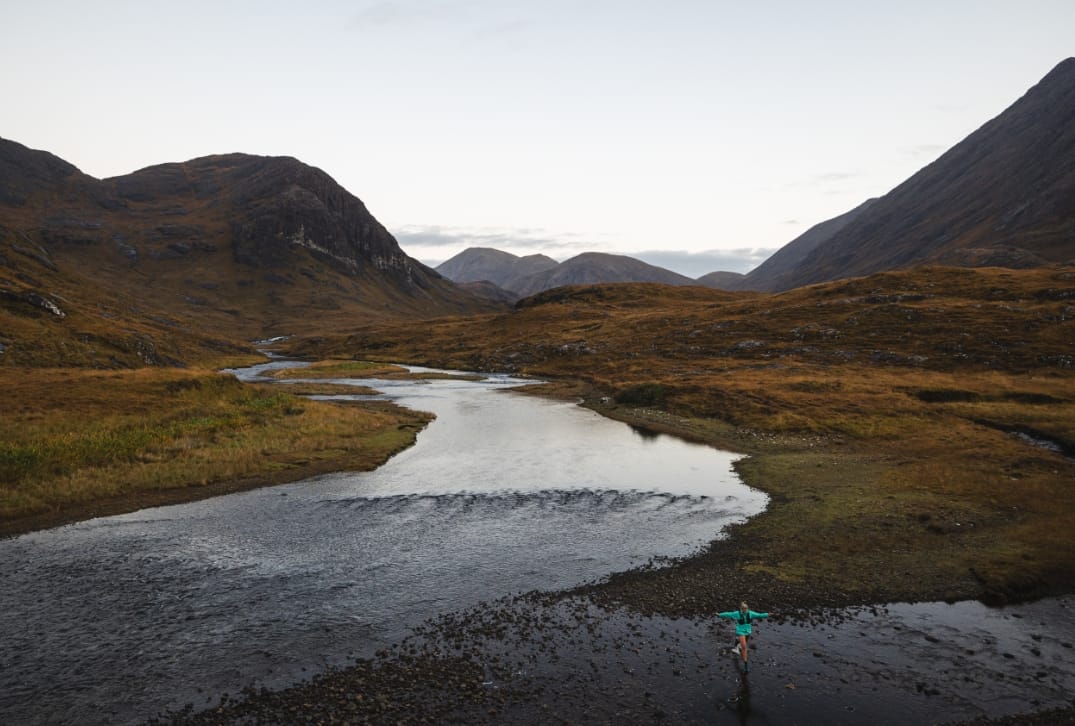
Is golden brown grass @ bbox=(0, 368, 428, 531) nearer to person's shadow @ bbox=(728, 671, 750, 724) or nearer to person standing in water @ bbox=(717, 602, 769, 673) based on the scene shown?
person standing in water @ bbox=(717, 602, 769, 673)

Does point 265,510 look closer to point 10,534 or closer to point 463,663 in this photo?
point 10,534

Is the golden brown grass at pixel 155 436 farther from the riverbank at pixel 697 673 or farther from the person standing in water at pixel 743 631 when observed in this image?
the person standing in water at pixel 743 631

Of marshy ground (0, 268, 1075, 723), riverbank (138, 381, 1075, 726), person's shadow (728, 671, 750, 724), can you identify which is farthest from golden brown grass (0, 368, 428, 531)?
person's shadow (728, 671, 750, 724)

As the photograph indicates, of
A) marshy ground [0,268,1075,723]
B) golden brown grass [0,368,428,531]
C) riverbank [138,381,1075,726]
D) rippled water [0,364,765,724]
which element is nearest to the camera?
riverbank [138,381,1075,726]

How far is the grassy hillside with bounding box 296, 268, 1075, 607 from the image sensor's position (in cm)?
2664

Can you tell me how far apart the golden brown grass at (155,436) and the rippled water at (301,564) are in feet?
14.0

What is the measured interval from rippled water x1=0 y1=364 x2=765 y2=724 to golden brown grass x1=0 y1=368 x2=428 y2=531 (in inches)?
167

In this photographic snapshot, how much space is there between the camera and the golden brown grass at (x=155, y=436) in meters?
35.4

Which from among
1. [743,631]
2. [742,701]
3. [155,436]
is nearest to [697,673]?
[742,701]

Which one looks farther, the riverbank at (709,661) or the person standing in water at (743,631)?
the person standing in water at (743,631)

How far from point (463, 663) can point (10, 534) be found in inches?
1003

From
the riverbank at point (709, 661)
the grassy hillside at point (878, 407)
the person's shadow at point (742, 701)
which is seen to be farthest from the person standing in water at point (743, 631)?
the grassy hillside at point (878, 407)

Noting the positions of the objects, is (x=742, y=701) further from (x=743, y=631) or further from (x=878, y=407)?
(x=878, y=407)

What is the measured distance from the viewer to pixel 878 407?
60.1 meters
